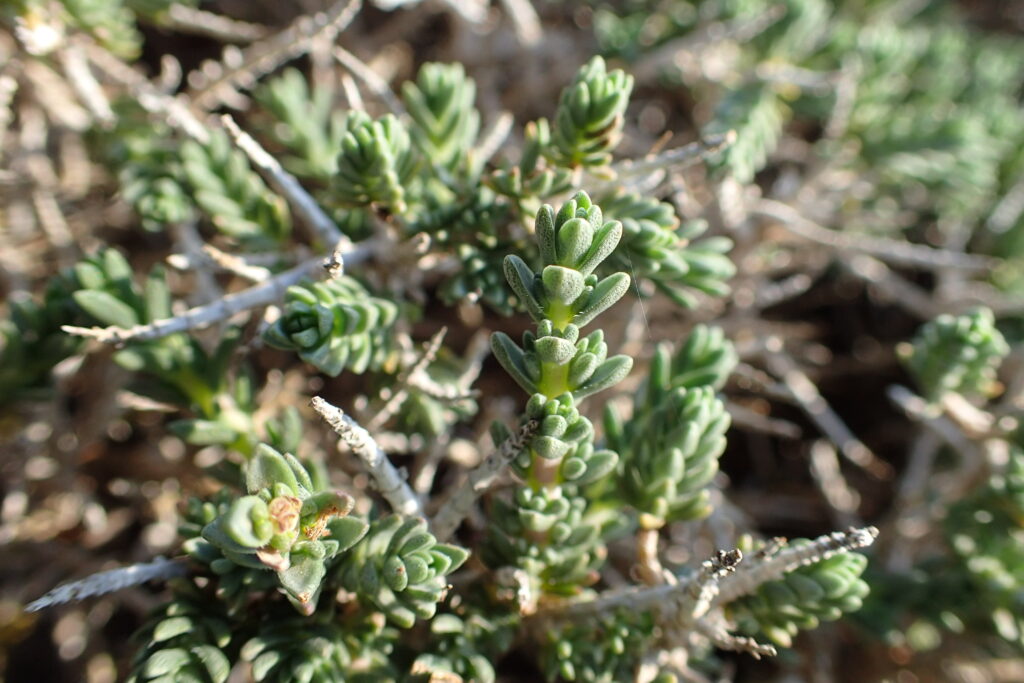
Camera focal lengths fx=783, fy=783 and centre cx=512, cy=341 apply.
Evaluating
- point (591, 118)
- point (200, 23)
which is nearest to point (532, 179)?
point (591, 118)

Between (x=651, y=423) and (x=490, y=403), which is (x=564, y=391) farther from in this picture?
(x=490, y=403)

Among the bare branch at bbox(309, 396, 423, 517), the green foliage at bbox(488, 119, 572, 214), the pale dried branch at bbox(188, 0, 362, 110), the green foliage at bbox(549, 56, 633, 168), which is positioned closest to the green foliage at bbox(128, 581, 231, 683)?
the bare branch at bbox(309, 396, 423, 517)

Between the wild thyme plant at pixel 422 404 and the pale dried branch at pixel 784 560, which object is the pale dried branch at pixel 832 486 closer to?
the wild thyme plant at pixel 422 404

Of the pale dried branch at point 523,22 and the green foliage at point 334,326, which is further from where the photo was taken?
the pale dried branch at point 523,22

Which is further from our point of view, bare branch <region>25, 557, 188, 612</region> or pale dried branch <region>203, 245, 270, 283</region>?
pale dried branch <region>203, 245, 270, 283</region>

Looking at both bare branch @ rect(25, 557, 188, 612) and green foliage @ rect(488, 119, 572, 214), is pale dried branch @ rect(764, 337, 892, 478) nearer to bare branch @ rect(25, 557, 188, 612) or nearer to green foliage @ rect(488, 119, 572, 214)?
green foliage @ rect(488, 119, 572, 214)

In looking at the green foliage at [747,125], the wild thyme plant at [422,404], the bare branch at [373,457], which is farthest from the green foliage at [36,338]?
the green foliage at [747,125]
